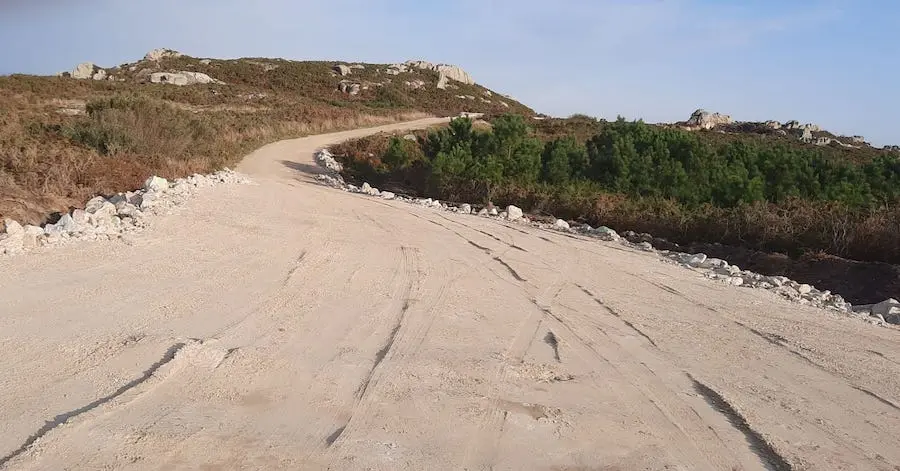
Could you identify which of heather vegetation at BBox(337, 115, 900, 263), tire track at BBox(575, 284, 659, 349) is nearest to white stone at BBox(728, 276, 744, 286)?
tire track at BBox(575, 284, 659, 349)

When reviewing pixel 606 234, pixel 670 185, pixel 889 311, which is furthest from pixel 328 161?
pixel 889 311

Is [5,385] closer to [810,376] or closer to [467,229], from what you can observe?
[810,376]

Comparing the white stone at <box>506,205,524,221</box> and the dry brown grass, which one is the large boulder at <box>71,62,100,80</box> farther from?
the white stone at <box>506,205,524,221</box>

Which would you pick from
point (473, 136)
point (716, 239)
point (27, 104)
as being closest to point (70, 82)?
point (27, 104)

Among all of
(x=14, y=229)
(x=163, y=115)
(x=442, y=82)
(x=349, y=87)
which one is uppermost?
(x=442, y=82)

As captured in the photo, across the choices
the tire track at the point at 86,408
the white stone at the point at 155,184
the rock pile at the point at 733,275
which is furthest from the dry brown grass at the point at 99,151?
the rock pile at the point at 733,275

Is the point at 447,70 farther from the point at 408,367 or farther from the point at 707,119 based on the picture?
the point at 408,367
